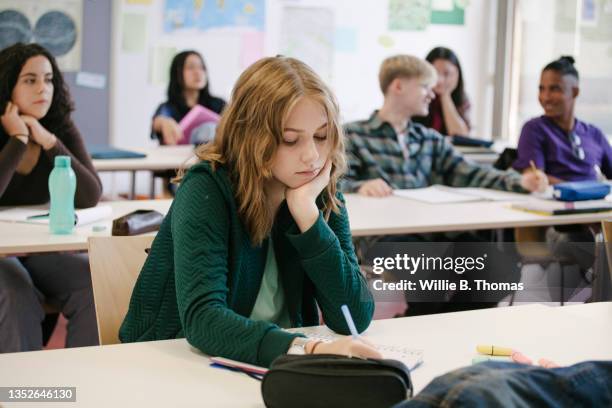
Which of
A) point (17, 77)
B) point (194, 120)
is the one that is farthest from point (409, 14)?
point (17, 77)

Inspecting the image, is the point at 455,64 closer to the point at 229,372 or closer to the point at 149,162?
the point at 149,162

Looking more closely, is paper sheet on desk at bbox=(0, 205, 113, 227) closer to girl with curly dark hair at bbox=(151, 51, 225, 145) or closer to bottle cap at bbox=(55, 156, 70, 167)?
bottle cap at bbox=(55, 156, 70, 167)

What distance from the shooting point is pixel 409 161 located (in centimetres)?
400

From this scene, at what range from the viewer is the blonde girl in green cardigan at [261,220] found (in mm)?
1688

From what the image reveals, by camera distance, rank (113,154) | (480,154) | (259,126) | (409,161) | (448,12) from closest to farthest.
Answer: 1. (259,126)
2. (409,161)
3. (113,154)
4. (480,154)
5. (448,12)

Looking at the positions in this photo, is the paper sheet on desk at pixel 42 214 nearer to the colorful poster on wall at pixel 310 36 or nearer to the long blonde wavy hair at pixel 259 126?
the long blonde wavy hair at pixel 259 126

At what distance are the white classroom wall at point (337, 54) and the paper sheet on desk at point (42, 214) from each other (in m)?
3.24

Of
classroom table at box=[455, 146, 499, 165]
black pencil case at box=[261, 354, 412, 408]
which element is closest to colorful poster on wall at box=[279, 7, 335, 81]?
classroom table at box=[455, 146, 499, 165]

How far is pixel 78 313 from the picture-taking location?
2.79 meters

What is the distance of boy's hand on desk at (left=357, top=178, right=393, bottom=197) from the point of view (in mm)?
3646

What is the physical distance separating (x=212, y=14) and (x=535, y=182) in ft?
11.2

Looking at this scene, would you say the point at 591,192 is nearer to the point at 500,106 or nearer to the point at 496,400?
the point at 496,400

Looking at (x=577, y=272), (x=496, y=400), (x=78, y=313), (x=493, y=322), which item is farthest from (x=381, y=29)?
(x=496, y=400)

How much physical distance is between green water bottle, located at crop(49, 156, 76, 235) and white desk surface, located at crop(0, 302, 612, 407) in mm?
1186
